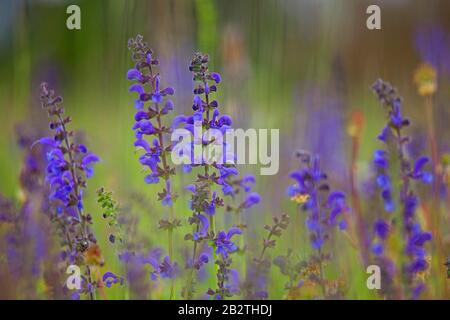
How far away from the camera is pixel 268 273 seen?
1.59 meters

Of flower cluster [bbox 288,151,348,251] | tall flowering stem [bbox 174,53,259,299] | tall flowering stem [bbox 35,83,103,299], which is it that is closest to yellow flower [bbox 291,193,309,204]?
flower cluster [bbox 288,151,348,251]

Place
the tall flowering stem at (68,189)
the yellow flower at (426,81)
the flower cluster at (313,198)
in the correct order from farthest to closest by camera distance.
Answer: the yellow flower at (426,81) → the flower cluster at (313,198) → the tall flowering stem at (68,189)

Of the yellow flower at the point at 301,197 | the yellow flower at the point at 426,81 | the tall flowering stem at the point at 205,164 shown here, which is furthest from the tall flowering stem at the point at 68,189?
the yellow flower at the point at 426,81

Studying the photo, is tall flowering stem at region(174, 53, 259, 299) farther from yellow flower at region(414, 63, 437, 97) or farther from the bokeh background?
yellow flower at region(414, 63, 437, 97)

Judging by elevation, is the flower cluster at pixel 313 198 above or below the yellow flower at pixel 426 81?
below

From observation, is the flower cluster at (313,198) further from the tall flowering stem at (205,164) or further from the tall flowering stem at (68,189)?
the tall flowering stem at (68,189)

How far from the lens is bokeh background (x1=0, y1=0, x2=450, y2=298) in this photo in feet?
6.14

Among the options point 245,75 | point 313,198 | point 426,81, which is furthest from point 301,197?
point 426,81

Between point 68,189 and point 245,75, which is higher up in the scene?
point 245,75

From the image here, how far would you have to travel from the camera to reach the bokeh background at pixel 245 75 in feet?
6.14

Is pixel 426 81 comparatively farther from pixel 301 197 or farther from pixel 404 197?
pixel 301 197

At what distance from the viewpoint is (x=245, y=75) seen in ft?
6.17

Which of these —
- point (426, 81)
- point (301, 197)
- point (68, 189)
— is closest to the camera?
point (68, 189)
